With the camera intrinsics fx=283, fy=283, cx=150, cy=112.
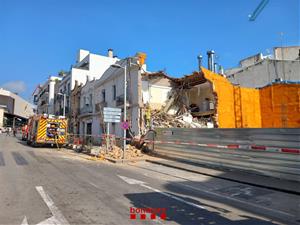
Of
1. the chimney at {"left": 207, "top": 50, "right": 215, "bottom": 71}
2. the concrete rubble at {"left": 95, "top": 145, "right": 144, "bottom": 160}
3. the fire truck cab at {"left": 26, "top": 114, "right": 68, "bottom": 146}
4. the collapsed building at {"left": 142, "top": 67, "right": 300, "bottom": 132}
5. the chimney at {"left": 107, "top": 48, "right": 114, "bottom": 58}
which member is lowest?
the concrete rubble at {"left": 95, "top": 145, "right": 144, "bottom": 160}

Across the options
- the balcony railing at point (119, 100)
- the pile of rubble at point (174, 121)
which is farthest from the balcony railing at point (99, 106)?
the pile of rubble at point (174, 121)

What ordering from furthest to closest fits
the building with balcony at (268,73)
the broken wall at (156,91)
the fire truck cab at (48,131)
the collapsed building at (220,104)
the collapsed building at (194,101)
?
1. the building with balcony at (268,73)
2. the fire truck cab at (48,131)
3. the broken wall at (156,91)
4. the collapsed building at (194,101)
5. the collapsed building at (220,104)

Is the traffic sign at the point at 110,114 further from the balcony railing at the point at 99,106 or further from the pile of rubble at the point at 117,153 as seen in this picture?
the balcony railing at the point at 99,106

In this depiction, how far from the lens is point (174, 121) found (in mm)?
24516

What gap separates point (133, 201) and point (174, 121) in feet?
57.8

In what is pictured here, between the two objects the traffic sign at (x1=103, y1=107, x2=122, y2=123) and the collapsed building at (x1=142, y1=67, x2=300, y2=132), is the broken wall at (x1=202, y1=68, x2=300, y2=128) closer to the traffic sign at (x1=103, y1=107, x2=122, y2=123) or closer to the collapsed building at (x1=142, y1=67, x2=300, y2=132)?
the collapsed building at (x1=142, y1=67, x2=300, y2=132)

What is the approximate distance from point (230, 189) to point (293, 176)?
113 inches

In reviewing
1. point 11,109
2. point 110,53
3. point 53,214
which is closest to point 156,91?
point 53,214

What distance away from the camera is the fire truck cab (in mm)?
26423

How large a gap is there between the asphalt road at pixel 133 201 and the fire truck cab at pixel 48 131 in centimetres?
1617

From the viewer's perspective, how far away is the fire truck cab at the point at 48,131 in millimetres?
26423

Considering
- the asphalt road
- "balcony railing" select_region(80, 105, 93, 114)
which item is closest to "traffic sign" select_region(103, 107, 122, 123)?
the asphalt road

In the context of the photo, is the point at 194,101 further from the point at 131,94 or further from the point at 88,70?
the point at 88,70

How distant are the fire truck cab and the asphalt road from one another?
637 inches
